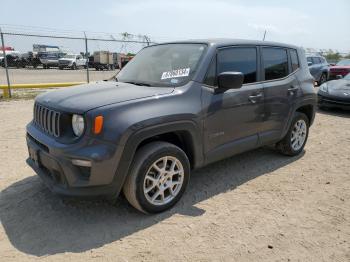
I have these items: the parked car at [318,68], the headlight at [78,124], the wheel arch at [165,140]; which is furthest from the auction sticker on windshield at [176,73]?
the parked car at [318,68]

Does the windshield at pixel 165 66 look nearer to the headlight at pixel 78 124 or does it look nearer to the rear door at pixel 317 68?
the headlight at pixel 78 124

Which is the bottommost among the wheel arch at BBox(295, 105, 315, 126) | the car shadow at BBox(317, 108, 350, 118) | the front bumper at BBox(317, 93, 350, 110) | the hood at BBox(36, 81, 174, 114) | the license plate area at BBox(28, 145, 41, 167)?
the car shadow at BBox(317, 108, 350, 118)

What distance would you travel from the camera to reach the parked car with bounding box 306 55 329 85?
1567 cm

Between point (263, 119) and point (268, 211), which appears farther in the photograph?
point (263, 119)

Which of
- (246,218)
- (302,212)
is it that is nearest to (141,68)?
(246,218)

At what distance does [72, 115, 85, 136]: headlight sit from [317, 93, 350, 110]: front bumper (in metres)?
8.31

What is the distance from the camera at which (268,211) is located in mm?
3693

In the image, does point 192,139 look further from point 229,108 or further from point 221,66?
point 221,66

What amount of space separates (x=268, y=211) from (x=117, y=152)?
1774 millimetres

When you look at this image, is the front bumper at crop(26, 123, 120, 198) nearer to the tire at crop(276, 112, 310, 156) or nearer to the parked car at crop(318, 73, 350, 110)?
the tire at crop(276, 112, 310, 156)

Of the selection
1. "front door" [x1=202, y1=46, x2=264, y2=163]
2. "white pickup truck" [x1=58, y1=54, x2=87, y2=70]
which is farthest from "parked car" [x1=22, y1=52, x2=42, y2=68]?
"front door" [x1=202, y1=46, x2=264, y2=163]

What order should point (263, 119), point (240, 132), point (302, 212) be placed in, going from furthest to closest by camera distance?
point (263, 119)
point (240, 132)
point (302, 212)

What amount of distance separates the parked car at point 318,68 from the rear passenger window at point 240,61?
1224 cm

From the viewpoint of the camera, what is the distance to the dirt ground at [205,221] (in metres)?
2.97
